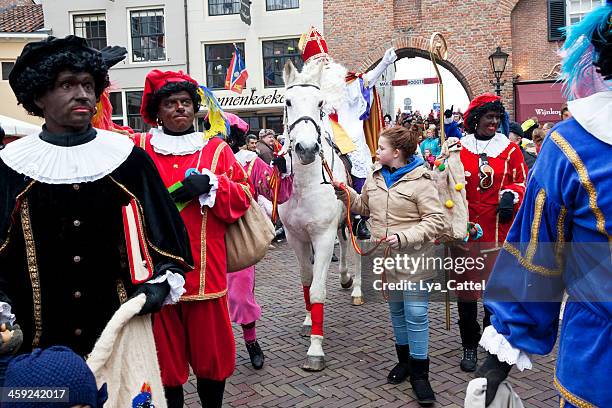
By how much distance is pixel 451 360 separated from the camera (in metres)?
4.54

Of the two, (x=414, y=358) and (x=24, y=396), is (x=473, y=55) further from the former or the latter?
(x=24, y=396)

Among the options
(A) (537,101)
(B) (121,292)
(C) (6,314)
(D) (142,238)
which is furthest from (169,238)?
(A) (537,101)

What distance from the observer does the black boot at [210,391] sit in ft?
10.1

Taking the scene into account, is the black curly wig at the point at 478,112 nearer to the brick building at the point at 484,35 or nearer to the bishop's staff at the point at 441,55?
the bishop's staff at the point at 441,55

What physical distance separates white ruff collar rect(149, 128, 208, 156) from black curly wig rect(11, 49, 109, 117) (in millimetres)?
998

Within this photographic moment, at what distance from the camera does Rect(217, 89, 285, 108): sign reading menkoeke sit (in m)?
21.0

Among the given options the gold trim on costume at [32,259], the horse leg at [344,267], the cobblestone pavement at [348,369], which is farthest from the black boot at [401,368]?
the gold trim on costume at [32,259]

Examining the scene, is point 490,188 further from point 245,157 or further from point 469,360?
point 245,157

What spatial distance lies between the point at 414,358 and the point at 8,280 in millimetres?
2671

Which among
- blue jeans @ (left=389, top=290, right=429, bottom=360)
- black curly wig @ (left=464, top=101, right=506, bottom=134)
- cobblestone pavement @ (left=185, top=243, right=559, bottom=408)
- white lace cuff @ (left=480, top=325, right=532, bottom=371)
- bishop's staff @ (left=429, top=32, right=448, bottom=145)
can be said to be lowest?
cobblestone pavement @ (left=185, top=243, right=559, bottom=408)

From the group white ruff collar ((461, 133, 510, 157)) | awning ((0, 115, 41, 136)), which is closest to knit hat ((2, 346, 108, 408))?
white ruff collar ((461, 133, 510, 157))

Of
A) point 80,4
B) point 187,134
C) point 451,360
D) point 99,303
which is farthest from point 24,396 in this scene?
point 80,4

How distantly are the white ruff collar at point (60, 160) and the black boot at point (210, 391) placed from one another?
1.48 meters

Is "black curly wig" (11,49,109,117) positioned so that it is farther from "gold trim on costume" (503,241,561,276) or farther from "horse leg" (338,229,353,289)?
"horse leg" (338,229,353,289)
